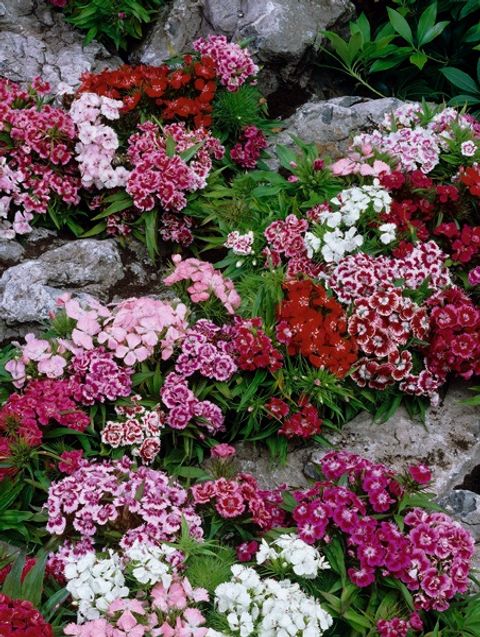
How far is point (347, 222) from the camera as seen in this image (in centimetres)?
496

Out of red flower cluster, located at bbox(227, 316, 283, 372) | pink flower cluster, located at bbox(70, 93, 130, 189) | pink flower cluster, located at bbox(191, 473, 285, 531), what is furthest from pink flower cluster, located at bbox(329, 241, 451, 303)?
pink flower cluster, located at bbox(70, 93, 130, 189)

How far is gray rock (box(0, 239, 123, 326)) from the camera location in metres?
4.86

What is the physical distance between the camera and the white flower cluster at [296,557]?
328 cm

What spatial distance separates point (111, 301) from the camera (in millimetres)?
5133

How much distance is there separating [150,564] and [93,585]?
0.75 ft

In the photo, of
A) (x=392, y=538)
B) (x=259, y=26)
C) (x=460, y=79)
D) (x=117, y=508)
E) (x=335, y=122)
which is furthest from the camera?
(x=460, y=79)

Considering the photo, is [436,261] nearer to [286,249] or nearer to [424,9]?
[286,249]

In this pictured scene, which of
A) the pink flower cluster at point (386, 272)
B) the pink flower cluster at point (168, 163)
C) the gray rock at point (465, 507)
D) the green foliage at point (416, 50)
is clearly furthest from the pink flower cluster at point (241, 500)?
the green foliage at point (416, 50)

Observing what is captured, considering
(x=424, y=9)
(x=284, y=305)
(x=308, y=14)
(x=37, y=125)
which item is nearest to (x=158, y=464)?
(x=284, y=305)

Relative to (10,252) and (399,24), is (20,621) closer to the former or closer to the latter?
(10,252)

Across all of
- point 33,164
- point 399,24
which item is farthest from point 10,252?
point 399,24

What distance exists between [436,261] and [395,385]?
811mm

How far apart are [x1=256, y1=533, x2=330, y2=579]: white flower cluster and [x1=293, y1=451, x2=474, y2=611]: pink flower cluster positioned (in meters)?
0.22

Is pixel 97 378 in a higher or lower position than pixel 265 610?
lower
